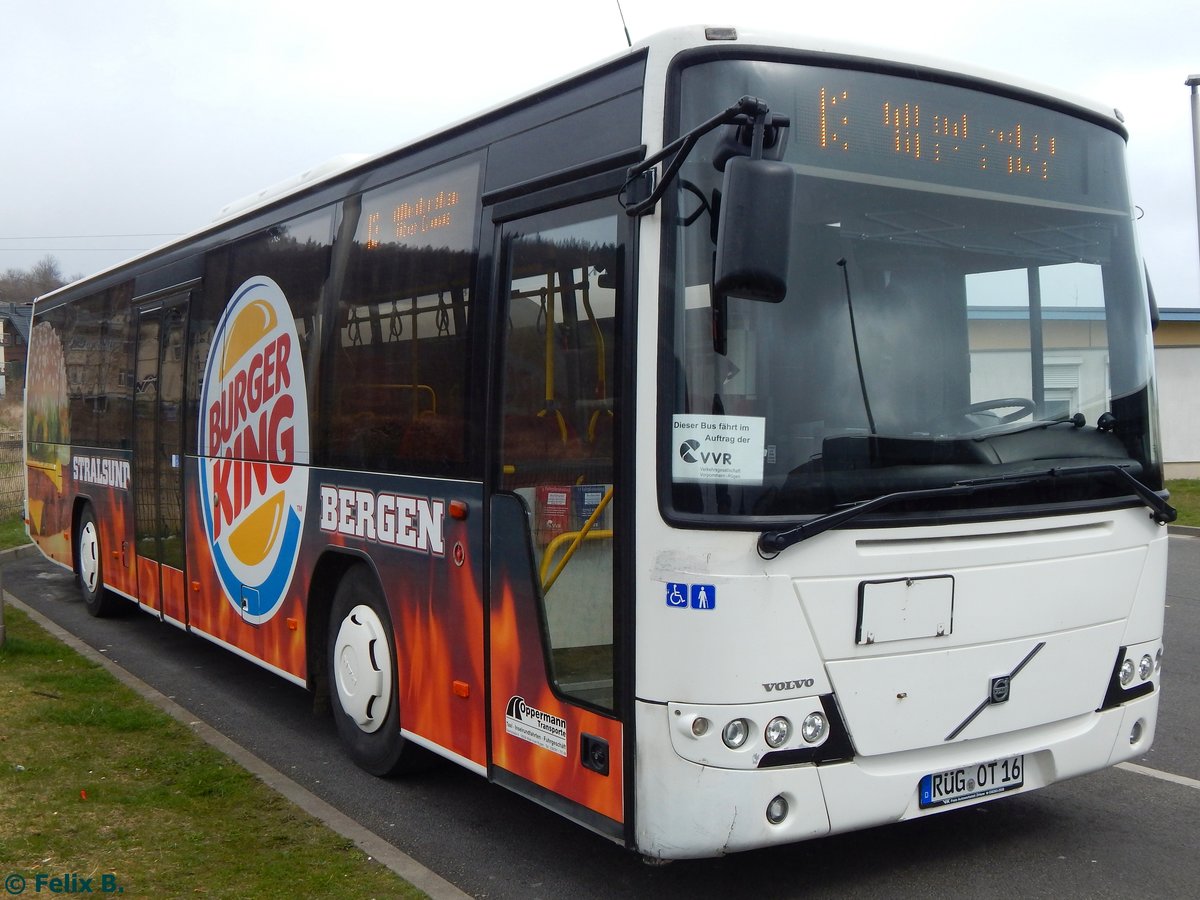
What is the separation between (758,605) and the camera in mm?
4145

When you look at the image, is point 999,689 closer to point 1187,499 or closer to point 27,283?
point 1187,499

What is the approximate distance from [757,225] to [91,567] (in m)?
9.88

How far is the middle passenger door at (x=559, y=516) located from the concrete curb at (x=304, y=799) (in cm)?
52

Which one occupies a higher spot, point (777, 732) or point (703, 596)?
point (703, 596)

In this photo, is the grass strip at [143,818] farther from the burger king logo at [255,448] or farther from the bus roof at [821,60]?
the bus roof at [821,60]

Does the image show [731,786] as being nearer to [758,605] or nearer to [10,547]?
[758,605]

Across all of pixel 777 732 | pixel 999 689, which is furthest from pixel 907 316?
pixel 777 732

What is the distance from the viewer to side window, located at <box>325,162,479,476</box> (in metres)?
5.64

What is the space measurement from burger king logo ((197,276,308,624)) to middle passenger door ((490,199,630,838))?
2.42m

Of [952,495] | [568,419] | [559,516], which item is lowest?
[559,516]

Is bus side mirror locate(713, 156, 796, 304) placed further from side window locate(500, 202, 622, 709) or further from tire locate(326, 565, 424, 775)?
tire locate(326, 565, 424, 775)

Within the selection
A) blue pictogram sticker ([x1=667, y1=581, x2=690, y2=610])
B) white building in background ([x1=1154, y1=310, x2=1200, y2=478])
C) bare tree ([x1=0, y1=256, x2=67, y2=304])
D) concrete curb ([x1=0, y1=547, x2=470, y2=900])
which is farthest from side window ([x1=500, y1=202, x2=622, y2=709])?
bare tree ([x1=0, y1=256, x2=67, y2=304])

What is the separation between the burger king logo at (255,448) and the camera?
7340 millimetres

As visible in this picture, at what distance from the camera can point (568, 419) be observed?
4.78 m
